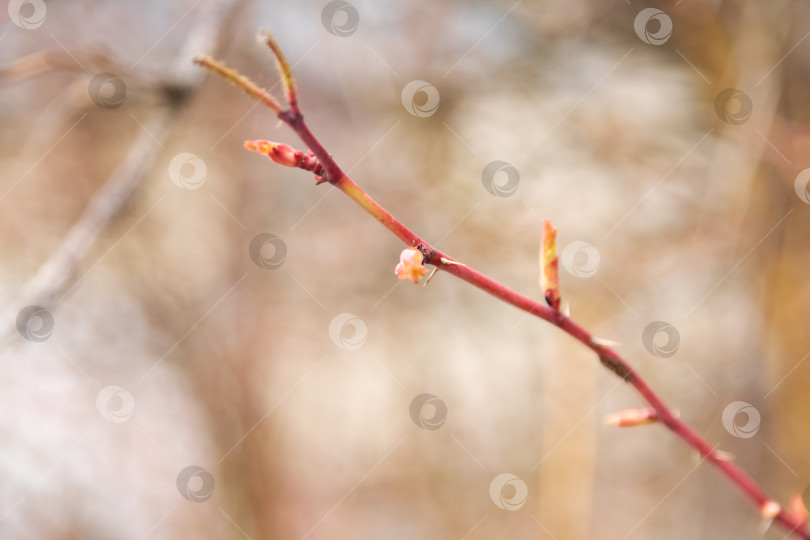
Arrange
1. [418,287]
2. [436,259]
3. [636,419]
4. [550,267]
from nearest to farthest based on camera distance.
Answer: [436,259], [550,267], [636,419], [418,287]

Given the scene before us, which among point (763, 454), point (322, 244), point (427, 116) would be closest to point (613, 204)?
point (427, 116)

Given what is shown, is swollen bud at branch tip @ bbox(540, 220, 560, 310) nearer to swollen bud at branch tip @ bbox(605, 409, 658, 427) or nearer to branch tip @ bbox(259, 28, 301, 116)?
swollen bud at branch tip @ bbox(605, 409, 658, 427)

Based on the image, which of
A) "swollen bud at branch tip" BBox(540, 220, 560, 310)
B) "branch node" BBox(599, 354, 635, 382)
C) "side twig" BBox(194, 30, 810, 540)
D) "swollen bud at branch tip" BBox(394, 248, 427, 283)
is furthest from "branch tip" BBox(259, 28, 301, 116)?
"branch node" BBox(599, 354, 635, 382)

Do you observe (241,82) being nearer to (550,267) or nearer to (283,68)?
(283,68)

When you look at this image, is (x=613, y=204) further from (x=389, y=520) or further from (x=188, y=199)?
(x=188, y=199)

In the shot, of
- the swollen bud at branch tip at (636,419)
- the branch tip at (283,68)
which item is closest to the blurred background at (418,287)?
the branch tip at (283,68)

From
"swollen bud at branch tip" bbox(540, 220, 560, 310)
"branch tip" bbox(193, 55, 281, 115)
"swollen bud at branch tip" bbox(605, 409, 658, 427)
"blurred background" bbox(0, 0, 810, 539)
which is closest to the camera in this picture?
"branch tip" bbox(193, 55, 281, 115)

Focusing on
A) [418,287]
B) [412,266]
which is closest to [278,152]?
[412,266]
